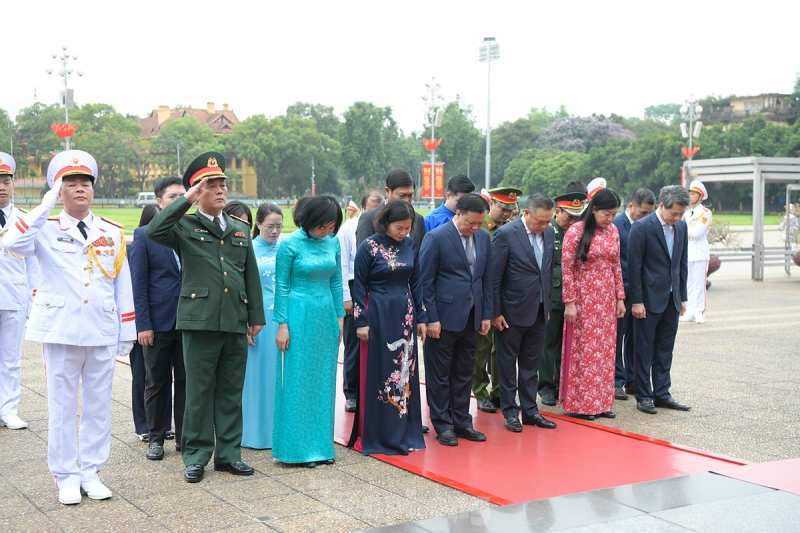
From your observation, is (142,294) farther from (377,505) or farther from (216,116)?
(216,116)

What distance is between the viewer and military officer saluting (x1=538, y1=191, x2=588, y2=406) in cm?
716

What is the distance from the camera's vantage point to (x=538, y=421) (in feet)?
Result: 21.2

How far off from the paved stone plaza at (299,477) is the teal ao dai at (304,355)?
0.21 meters

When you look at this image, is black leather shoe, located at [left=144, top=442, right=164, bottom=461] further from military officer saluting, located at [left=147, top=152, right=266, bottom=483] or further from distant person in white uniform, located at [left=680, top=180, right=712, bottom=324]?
distant person in white uniform, located at [left=680, top=180, right=712, bottom=324]

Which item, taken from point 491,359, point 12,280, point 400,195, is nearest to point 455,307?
point 400,195

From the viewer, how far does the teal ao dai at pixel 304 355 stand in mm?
5324

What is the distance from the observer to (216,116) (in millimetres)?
84688

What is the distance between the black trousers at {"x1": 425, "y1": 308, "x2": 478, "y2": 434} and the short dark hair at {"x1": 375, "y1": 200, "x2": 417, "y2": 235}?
35.8 inches

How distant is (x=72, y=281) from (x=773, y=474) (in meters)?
4.26

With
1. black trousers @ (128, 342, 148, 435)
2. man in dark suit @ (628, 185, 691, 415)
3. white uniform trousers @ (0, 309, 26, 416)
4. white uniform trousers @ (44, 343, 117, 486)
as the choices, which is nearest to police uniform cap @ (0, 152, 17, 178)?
white uniform trousers @ (0, 309, 26, 416)

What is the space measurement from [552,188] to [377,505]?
206 ft

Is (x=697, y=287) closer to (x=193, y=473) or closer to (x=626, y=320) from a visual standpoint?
(x=626, y=320)

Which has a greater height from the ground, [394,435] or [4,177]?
[4,177]

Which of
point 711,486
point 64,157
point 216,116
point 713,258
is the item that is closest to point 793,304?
point 713,258
